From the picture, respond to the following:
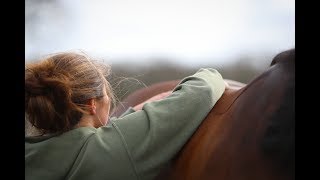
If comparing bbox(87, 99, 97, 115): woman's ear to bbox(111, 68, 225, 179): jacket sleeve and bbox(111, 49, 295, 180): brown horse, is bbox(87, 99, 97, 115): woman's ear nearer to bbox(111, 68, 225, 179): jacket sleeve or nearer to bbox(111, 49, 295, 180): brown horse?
bbox(111, 68, 225, 179): jacket sleeve

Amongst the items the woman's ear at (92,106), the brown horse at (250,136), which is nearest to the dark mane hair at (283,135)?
the brown horse at (250,136)

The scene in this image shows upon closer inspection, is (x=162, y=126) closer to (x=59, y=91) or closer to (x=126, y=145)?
(x=126, y=145)

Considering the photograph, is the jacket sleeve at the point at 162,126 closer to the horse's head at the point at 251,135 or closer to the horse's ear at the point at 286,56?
the horse's head at the point at 251,135

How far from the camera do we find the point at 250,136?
785mm

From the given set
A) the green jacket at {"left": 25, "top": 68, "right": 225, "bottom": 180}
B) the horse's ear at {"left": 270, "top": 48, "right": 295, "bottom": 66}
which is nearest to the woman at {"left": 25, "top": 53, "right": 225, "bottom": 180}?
the green jacket at {"left": 25, "top": 68, "right": 225, "bottom": 180}

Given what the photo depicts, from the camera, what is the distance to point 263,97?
787 millimetres

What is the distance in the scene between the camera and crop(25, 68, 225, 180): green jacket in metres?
0.88

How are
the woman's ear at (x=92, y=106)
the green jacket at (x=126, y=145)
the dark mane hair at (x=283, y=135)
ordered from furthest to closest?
the woman's ear at (x=92, y=106) → the green jacket at (x=126, y=145) → the dark mane hair at (x=283, y=135)

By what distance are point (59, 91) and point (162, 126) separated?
0.24 meters

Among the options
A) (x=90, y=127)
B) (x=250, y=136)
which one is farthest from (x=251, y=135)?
(x=90, y=127)

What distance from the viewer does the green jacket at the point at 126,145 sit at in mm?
877

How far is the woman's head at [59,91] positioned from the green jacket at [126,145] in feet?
0.12
